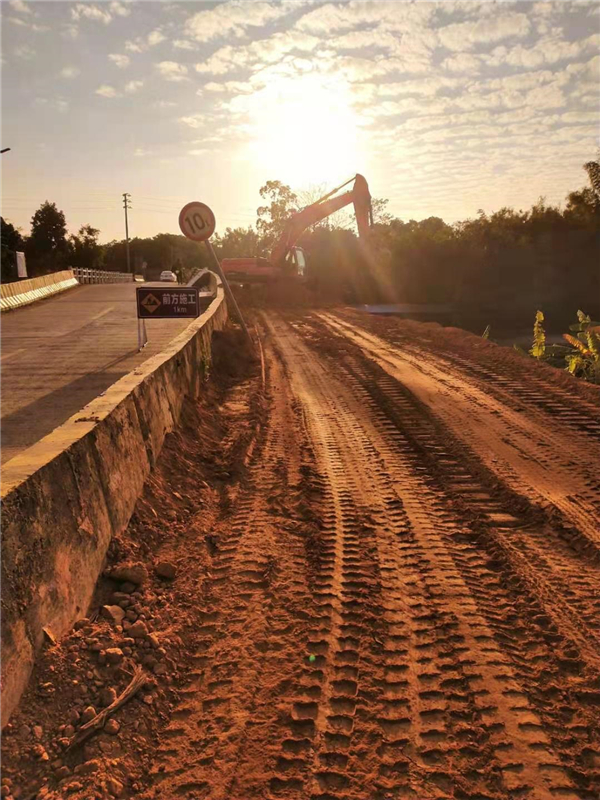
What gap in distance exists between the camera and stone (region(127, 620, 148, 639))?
131 inches

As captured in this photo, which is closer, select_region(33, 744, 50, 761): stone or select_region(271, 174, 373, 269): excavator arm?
select_region(33, 744, 50, 761): stone

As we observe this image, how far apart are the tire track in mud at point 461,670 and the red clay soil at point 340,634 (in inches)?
0.4

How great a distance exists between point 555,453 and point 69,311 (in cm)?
1813

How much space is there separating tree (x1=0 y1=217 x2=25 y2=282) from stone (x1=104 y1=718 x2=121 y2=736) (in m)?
43.8

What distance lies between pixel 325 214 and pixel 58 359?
18763 millimetres

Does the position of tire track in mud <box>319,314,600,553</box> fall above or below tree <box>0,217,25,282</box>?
below

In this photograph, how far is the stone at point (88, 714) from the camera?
107 inches

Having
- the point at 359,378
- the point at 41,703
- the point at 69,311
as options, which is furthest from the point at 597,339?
the point at 69,311

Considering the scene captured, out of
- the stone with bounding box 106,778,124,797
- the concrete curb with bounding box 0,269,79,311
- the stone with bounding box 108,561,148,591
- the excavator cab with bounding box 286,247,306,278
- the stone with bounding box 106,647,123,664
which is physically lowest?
the stone with bounding box 106,778,124,797

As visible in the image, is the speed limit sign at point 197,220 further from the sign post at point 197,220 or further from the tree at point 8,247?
the tree at point 8,247

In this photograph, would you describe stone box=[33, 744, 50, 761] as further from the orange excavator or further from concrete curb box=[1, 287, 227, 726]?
the orange excavator

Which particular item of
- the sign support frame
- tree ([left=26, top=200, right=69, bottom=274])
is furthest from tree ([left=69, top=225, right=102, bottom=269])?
the sign support frame

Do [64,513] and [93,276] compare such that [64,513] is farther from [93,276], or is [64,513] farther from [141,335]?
[93,276]

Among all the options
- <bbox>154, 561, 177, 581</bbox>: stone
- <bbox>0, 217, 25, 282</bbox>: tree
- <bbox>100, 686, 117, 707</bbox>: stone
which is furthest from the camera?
<bbox>0, 217, 25, 282</bbox>: tree
